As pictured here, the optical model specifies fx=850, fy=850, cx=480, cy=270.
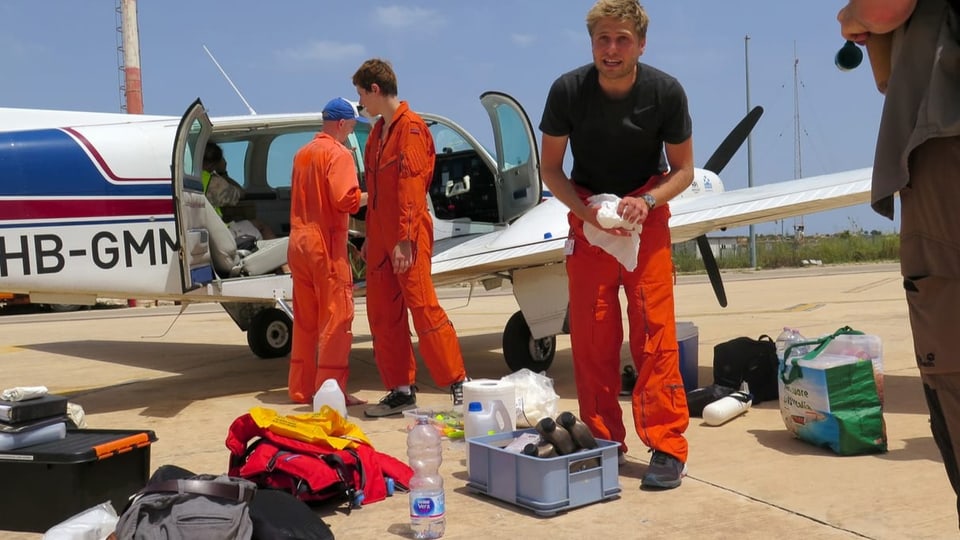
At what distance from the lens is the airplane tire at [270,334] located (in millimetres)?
9133

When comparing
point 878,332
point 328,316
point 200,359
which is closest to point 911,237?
point 328,316

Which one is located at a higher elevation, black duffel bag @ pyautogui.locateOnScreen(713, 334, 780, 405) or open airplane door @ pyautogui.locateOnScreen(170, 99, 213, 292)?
open airplane door @ pyautogui.locateOnScreen(170, 99, 213, 292)

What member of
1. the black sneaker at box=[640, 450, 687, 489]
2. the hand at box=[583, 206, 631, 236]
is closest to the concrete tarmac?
the black sneaker at box=[640, 450, 687, 489]

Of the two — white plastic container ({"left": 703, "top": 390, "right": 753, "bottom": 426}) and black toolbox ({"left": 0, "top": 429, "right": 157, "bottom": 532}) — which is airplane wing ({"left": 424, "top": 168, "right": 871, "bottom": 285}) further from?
black toolbox ({"left": 0, "top": 429, "right": 157, "bottom": 532})

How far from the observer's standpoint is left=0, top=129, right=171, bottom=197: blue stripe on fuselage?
602cm

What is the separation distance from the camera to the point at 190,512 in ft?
8.82

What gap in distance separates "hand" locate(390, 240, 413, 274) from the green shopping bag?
2339mm

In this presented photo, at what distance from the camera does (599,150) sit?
402 cm

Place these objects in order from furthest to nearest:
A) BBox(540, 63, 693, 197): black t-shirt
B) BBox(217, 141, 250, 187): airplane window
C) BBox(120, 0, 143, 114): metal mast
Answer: BBox(120, 0, 143, 114): metal mast, BBox(217, 141, 250, 187): airplane window, BBox(540, 63, 693, 197): black t-shirt

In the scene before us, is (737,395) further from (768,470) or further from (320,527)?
(320,527)

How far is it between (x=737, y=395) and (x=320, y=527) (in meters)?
3.17

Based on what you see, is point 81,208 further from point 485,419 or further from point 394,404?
point 485,419

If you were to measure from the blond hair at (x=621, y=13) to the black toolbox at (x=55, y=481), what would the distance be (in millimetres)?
2730

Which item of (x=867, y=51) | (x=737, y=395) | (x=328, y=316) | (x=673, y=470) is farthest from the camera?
(x=328, y=316)
